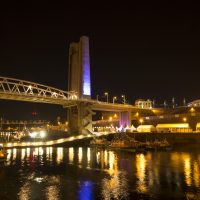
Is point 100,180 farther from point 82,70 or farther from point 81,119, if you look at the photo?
point 82,70

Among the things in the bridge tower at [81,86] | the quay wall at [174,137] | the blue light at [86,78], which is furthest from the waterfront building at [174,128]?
the blue light at [86,78]

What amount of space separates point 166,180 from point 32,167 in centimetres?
1854

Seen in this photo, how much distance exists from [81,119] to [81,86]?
11.1 metres

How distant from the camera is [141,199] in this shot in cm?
2383

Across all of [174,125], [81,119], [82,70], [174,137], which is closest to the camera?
[174,137]

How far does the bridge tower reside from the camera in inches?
3750

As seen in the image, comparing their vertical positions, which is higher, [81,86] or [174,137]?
[81,86]

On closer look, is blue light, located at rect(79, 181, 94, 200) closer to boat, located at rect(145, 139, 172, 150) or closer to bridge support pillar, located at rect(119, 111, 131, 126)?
boat, located at rect(145, 139, 172, 150)

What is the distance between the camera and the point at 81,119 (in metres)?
93.6

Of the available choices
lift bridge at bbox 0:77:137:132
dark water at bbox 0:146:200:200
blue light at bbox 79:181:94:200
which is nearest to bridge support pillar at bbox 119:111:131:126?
lift bridge at bbox 0:77:137:132

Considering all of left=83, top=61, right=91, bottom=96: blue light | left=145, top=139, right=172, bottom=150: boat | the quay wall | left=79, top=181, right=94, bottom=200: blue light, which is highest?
left=83, top=61, right=91, bottom=96: blue light

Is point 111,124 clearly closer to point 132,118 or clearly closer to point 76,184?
point 132,118

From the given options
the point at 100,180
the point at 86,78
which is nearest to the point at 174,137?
the point at 86,78

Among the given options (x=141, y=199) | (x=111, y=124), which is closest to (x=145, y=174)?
(x=141, y=199)
